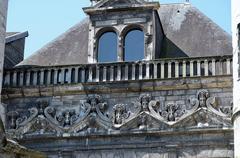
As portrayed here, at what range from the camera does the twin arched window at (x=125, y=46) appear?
61.1 ft

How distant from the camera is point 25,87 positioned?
18.4 meters

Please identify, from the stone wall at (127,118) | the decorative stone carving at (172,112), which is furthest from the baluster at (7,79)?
the decorative stone carving at (172,112)

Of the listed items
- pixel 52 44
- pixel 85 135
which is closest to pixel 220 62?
pixel 85 135

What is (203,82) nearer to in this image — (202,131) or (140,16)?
(202,131)

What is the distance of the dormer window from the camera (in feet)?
61.5

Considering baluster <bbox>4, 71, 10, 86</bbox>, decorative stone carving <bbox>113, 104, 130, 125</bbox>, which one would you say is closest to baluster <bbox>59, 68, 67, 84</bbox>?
baluster <bbox>4, 71, 10, 86</bbox>

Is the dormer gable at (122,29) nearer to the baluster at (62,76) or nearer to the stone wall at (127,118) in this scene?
the baluster at (62,76)

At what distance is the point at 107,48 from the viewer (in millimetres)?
18797

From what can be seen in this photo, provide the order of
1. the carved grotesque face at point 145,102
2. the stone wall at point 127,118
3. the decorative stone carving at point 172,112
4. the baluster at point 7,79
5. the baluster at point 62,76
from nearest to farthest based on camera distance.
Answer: the stone wall at point 127,118 → the decorative stone carving at point 172,112 → the carved grotesque face at point 145,102 → the baluster at point 62,76 → the baluster at point 7,79

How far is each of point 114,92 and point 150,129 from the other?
1.26 metres

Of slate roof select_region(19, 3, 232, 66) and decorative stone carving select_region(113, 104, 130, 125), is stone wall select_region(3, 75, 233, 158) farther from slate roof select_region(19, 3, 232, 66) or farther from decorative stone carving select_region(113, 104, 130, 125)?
slate roof select_region(19, 3, 232, 66)

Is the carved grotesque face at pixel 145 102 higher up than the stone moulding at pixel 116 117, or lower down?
higher up

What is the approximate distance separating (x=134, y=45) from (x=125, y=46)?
21cm

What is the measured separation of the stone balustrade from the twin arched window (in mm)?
502
